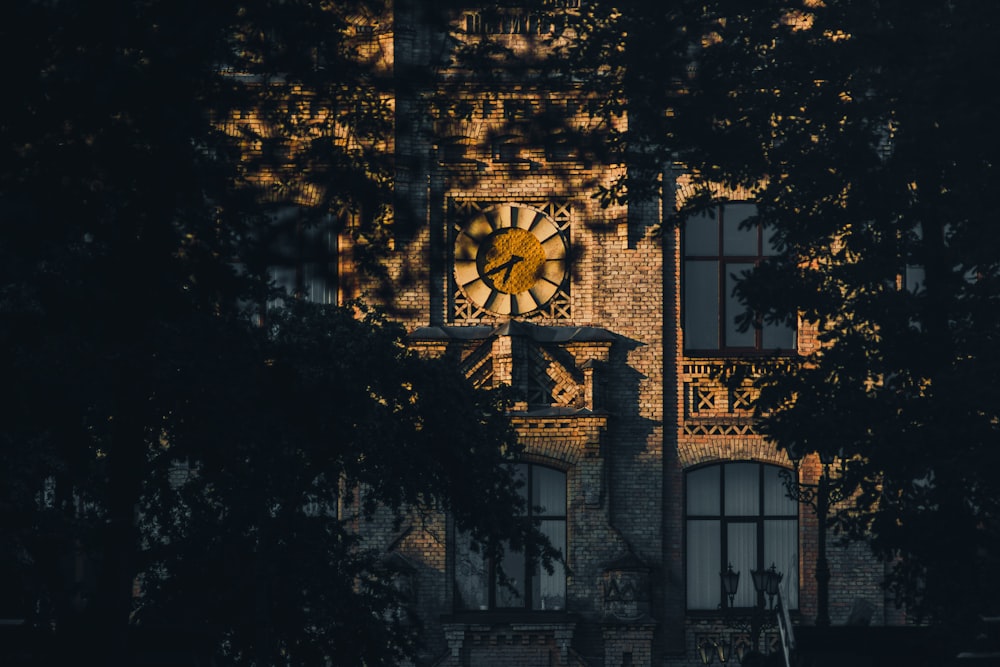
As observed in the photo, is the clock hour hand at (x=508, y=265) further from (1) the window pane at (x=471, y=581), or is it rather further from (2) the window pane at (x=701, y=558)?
(2) the window pane at (x=701, y=558)

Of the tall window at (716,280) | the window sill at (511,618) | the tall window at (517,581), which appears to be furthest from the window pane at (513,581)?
the tall window at (716,280)

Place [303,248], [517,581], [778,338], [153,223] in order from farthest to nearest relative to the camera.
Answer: [778,338], [517,581], [153,223], [303,248]

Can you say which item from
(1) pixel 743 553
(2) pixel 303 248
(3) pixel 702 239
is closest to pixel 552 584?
(1) pixel 743 553

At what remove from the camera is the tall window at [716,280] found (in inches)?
1214

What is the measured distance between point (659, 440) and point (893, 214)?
46.1ft

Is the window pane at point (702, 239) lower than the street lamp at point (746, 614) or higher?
higher

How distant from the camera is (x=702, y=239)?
30.9 metres

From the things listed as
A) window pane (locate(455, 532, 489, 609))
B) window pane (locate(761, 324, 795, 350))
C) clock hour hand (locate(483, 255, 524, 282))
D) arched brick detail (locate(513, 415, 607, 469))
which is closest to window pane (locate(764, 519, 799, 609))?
window pane (locate(761, 324, 795, 350))

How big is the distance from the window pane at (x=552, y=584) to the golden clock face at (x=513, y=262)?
354cm

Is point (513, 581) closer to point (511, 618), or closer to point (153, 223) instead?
point (511, 618)

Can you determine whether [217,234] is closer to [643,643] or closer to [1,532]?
[1,532]

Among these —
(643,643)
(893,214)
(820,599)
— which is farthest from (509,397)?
(893,214)

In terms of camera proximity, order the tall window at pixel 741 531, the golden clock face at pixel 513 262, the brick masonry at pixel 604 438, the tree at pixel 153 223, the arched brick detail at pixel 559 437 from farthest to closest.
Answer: the golden clock face at pixel 513 262 < the tall window at pixel 741 531 < the arched brick detail at pixel 559 437 < the brick masonry at pixel 604 438 < the tree at pixel 153 223

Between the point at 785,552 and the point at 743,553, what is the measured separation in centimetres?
66
